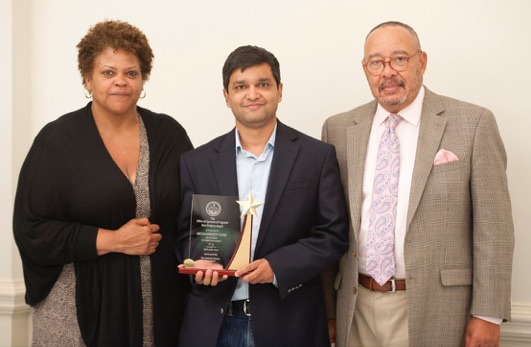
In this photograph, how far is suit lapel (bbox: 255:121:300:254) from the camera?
2.49 m

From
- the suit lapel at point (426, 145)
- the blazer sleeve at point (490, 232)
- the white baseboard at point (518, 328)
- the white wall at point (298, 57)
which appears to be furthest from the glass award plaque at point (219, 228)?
the white baseboard at point (518, 328)

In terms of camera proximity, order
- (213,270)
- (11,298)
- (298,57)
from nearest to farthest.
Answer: (213,270), (298,57), (11,298)

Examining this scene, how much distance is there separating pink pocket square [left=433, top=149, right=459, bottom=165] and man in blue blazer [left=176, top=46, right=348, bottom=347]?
1.35ft

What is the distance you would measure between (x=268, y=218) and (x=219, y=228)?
0.69ft

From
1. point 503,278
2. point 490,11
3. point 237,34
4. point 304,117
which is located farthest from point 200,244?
point 490,11

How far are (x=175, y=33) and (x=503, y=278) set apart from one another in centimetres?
248

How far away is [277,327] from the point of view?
2.46 meters

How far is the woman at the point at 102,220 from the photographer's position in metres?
2.62

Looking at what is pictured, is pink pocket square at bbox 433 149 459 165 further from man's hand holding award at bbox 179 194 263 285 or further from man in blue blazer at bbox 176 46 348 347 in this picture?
man's hand holding award at bbox 179 194 263 285

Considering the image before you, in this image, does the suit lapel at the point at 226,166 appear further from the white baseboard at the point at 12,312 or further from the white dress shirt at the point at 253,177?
the white baseboard at the point at 12,312

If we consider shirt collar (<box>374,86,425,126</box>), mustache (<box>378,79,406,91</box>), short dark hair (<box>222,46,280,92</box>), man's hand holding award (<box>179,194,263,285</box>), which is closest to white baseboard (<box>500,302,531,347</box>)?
shirt collar (<box>374,86,425,126</box>)

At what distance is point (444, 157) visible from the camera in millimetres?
2523

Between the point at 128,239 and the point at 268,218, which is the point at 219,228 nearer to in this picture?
the point at 268,218

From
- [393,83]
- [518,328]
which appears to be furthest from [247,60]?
[518,328]
